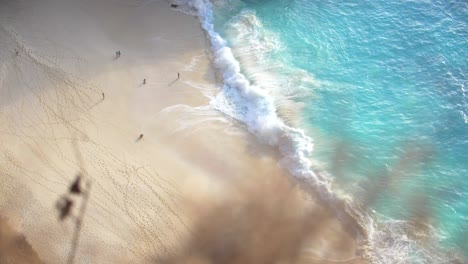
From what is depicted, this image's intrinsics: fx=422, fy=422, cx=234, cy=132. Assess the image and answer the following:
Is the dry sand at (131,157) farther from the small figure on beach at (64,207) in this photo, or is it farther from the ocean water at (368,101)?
the ocean water at (368,101)

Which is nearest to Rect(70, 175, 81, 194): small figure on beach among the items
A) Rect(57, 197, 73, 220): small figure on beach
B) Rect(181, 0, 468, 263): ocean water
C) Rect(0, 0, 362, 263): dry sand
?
Rect(0, 0, 362, 263): dry sand

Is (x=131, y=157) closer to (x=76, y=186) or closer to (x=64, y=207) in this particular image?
(x=76, y=186)

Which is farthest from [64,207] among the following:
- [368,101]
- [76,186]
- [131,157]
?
[368,101]

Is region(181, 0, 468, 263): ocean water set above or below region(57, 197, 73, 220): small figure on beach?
above

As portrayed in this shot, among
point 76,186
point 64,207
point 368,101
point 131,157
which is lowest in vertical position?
point 64,207

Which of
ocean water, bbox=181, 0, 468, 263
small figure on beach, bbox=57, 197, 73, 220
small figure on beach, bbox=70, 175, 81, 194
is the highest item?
ocean water, bbox=181, 0, 468, 263

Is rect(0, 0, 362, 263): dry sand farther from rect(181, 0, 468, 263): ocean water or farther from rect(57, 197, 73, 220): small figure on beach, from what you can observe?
rect(181, 0, 468, 263): ocean water
